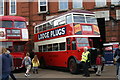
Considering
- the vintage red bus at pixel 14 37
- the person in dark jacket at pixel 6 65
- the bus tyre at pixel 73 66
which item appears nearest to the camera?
the person in dark jacket at pixel 6 65

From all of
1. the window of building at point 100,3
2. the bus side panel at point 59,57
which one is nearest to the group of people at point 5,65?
the bus side panel at point 59,57

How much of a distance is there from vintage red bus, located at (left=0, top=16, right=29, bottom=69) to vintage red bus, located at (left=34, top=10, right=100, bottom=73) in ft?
7.90

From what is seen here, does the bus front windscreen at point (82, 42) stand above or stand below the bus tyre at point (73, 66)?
above

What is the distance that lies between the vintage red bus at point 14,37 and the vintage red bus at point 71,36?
7.90 feet

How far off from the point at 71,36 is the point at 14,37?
444 cm

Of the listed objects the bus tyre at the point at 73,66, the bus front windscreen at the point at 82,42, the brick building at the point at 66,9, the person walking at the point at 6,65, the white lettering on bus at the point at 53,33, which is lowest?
the bus tyre at the point at 73,66

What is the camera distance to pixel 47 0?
2364 centimetres

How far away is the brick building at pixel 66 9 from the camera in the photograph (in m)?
20.3

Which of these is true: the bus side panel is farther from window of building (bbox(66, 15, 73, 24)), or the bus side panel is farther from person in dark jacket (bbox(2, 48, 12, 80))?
person in dark jacket (bbox(2, 48, 12, 80))

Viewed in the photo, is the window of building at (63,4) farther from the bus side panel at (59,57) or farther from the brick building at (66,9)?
the bus side panel at (59,57)

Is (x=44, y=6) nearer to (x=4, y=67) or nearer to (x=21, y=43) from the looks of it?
(x=21, y=43)

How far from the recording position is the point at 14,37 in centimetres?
1517

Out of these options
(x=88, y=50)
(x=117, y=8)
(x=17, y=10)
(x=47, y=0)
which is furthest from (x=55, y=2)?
(x=88, y=50)

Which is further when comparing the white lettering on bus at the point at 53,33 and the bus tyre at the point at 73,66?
the white lettering on bus at the point at 53,33
